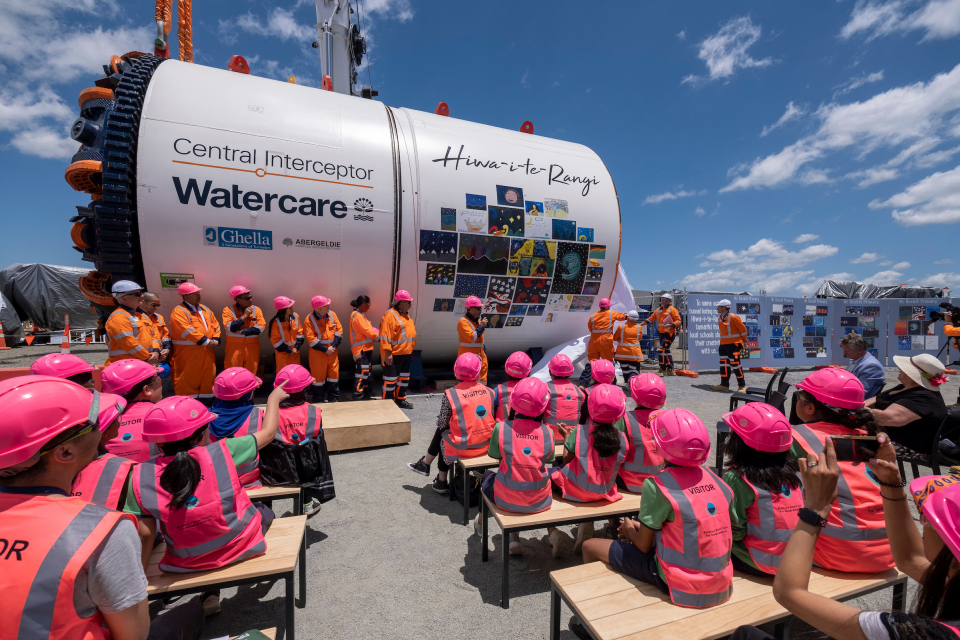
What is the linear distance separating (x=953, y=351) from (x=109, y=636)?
22.8 m

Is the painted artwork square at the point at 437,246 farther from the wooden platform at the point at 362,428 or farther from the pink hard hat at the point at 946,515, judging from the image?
the pink hard hat at the point at 946,515

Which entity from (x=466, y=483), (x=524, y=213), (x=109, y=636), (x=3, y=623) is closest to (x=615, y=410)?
(x=466, y=483)

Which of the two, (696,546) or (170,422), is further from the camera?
(170,422)

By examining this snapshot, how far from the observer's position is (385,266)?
703 centimetres

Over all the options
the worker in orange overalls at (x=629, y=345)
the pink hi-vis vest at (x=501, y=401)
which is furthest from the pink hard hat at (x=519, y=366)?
the worker in orange overalls at (x=629, y=345)

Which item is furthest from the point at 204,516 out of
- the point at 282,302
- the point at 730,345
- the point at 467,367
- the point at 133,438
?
the point at 730,345

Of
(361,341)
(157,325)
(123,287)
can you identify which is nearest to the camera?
(123,287)

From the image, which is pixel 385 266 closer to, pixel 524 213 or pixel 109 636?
pixel 524 213

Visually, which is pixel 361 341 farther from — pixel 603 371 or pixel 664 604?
pixel 664 604

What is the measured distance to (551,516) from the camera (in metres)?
2.99

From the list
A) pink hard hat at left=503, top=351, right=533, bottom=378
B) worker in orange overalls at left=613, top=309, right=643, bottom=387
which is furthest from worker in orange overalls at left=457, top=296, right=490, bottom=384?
worker in orange overalls at left=613, top=309, right=643, bottom=387

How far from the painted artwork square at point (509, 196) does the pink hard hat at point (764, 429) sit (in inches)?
234

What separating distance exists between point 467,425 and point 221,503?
86.6 inches

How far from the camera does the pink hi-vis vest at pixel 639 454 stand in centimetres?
353
